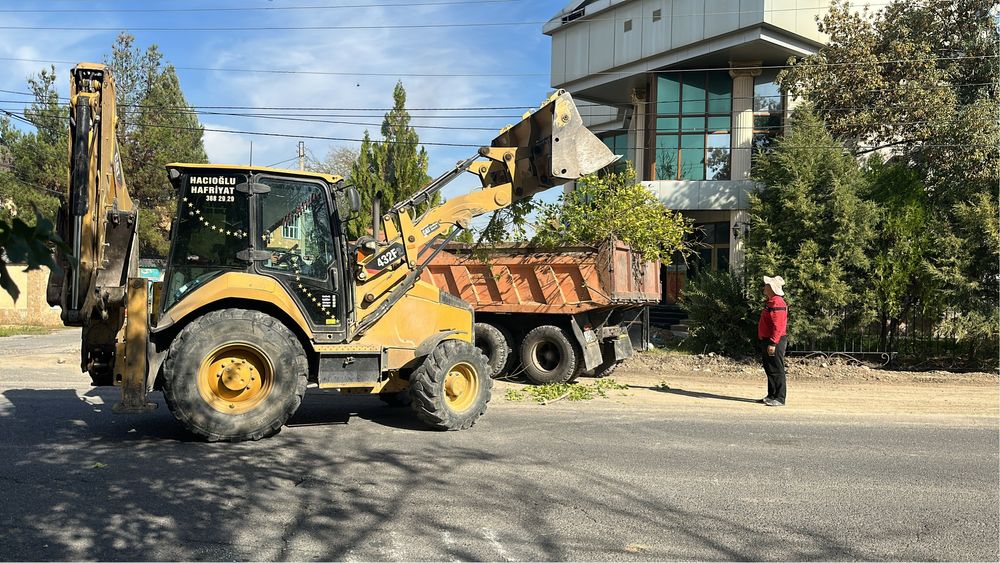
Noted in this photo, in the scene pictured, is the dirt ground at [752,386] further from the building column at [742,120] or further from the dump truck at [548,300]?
the building column at [742,120]

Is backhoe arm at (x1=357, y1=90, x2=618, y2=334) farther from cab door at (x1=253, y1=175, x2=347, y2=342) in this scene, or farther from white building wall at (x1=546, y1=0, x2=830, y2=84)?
white building wall at (x1=546, y1=0, x2=830, y2=84)

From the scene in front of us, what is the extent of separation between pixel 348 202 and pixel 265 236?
876 mm

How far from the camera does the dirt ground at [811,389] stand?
9.92 metres

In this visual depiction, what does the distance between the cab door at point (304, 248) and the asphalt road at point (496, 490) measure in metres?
1.27

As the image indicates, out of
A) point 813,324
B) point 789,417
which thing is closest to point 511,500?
point 789,417

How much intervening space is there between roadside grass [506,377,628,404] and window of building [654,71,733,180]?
1310 cm

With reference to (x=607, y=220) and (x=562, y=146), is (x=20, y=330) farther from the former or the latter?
(x=562, y=146)

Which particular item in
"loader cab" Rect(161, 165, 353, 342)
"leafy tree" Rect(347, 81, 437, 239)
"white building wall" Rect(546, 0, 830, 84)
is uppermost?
"white building wall" Rect(546, 0, 830, 84)

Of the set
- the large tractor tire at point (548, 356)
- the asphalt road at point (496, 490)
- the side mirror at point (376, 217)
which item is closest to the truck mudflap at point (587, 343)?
the large tractor tire at point (548, 356)

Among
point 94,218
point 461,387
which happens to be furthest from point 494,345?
point 94,218

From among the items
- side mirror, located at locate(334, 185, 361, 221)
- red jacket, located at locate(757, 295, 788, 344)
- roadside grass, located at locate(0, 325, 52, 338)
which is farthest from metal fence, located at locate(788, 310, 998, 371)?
roadside grass, located at locate(0, 325, 52, 338)

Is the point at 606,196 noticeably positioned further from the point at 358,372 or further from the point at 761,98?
the point at 761,98

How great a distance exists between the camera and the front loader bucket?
826 centimetres

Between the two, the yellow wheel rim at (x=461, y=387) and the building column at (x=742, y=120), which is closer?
the yellow wheel rim at (x=461, y=387)
